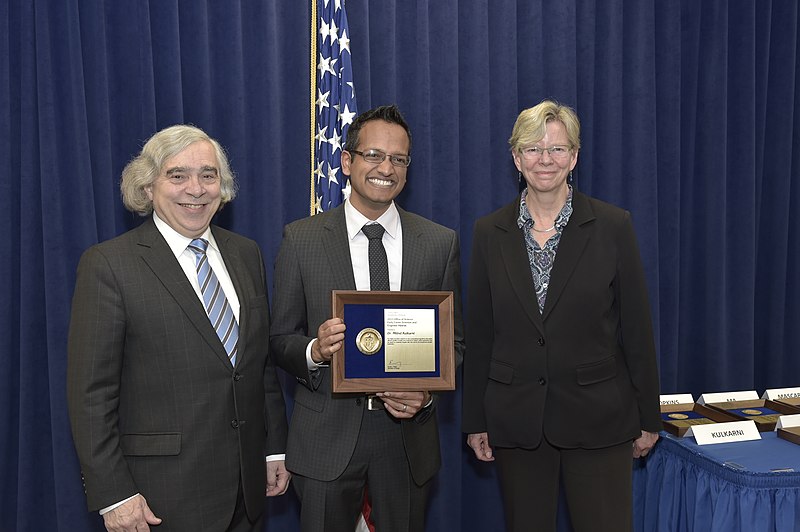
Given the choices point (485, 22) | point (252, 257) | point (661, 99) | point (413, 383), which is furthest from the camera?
point (661, 99)

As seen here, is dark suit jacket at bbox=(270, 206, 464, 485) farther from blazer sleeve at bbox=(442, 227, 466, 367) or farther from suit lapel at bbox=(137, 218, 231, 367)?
suit lapel at bbox=(137, 218, 231, 367)

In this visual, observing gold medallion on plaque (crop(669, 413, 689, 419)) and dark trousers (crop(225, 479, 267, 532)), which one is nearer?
dark trousers (crop(225, 479, 267, 532))

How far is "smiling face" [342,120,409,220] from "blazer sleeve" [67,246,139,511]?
2.70ft

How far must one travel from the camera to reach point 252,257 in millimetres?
2227

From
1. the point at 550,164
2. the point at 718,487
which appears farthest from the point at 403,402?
the point at 718,487

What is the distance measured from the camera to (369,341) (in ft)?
6.38

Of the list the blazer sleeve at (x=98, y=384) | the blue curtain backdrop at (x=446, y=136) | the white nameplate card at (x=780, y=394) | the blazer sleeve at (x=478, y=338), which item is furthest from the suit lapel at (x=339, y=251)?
the white nameplate card at (x=780, y=394)

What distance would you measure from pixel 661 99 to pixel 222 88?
2467mm

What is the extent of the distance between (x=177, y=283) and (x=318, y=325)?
48cm

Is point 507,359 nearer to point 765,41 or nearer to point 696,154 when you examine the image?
point 696,154

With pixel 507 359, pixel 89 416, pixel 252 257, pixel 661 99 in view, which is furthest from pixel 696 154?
pixel 89 416

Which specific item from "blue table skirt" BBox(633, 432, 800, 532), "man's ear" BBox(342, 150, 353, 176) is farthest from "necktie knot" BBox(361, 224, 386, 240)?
"blue table skirt" BBox(633, 432, 800, 532)

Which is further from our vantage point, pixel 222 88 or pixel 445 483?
pixel 445 483

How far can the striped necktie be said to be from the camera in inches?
77.6
